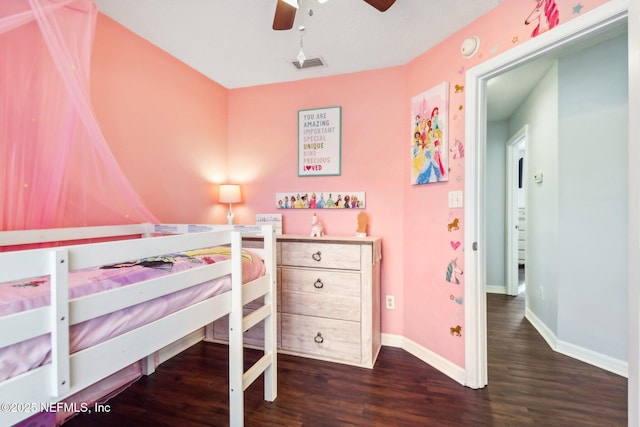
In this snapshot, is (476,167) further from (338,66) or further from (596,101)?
(338,66)

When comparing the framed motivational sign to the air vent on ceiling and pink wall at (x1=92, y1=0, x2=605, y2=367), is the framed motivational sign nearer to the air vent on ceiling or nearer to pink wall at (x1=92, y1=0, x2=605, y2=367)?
pink wall at (x1=92, y1=0, x2=605, y2=367)

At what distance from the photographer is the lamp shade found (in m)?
2.83

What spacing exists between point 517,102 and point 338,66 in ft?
7.40

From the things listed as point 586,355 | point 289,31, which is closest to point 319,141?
point 289,31

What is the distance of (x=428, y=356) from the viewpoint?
7.29 ft

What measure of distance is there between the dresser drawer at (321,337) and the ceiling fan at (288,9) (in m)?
1.97

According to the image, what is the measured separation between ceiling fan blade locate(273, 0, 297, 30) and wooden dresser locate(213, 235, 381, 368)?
140 centimetres

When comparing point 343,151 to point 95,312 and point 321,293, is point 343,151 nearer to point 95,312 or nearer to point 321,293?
point 321,293

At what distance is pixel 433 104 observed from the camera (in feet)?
7.13

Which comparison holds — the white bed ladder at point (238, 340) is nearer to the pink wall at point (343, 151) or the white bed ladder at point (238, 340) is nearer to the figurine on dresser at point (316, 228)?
the figurine on dresser at point (316, 228)

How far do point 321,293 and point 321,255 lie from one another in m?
0.29

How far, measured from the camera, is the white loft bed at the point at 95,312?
75cm

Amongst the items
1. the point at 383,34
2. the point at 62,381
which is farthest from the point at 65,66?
the point at 383,34

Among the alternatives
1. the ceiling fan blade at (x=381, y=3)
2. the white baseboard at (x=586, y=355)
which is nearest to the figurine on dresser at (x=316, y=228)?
the ceiling fan blade at (x=381, y=3)
